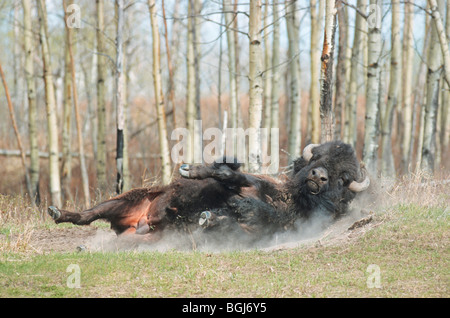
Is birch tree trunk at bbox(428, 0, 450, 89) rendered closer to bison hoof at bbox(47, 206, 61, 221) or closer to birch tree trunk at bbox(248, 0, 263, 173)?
birch tree trunk at bbox(248, 0, 263, 173)

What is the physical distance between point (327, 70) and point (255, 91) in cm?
138

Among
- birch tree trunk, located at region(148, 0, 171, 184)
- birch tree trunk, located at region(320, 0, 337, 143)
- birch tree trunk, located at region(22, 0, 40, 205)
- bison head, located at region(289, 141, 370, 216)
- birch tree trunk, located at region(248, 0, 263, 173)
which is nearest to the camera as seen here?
bison head, located at region(289, 141, 370, 216)

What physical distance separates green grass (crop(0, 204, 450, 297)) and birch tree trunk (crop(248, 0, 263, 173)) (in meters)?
3.32

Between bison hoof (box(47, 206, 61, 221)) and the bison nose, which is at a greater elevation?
the bison nose

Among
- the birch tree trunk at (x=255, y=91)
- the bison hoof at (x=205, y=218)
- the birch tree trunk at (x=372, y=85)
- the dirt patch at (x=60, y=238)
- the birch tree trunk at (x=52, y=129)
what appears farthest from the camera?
the birch tree trunk at (x=52, y=129)

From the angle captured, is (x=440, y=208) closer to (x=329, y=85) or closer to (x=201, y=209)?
(x=329, y=85)

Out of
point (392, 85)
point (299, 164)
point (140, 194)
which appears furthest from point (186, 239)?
point (392, 85)

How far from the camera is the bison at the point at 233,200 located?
21.5 feet

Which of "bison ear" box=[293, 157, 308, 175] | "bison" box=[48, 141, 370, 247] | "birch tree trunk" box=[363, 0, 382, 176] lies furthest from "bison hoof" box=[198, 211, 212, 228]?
"birch tree trunk" box=[363, 0, 382, 176]

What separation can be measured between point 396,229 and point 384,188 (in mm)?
2627

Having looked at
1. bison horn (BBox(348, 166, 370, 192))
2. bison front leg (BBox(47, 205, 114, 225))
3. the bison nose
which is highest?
the bison nose

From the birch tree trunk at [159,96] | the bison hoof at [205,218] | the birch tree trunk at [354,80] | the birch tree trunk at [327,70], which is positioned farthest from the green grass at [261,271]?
the birch tree trunk at [354,80]

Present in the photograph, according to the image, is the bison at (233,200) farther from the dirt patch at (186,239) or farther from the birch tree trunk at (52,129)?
the birch tree trunk at (52,129)

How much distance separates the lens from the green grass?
4281mm
